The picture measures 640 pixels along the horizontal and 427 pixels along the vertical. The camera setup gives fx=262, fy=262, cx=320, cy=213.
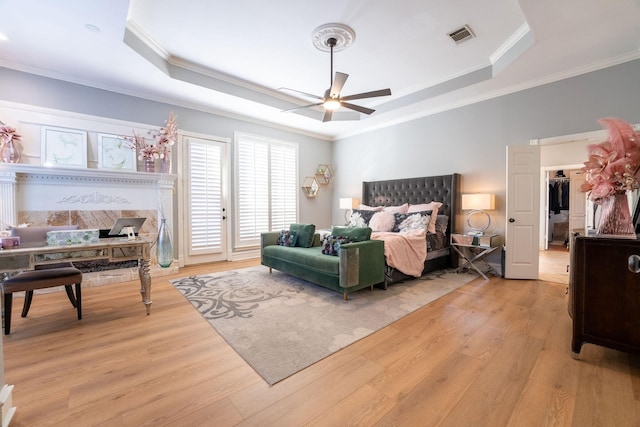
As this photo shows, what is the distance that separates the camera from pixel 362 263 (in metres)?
3.12

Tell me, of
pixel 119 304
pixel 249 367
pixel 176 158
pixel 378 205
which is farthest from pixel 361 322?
pixel 176 158

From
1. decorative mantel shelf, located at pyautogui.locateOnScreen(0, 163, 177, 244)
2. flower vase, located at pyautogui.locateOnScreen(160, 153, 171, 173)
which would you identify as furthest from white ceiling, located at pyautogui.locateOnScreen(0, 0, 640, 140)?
decorative mantel shelf, located at pyautogui.locateOnScreen(0, 163, 177, 244)

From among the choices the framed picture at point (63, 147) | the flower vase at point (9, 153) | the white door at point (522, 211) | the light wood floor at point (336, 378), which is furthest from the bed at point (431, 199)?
the flower vase at point (9, 153)

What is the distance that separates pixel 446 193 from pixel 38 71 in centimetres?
634

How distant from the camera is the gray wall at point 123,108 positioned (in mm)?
3457

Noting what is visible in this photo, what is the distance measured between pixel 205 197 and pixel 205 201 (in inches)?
3.0

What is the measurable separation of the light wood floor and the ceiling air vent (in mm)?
3159

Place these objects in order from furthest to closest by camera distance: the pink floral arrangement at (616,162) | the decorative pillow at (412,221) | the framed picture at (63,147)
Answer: the decorative pillow at (412,221) < the framed picture at (63,147) < the pink floral arrangement at (616,162)

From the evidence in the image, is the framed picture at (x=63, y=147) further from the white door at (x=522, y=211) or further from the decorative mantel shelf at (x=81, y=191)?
the white door at (x=522, y=211)

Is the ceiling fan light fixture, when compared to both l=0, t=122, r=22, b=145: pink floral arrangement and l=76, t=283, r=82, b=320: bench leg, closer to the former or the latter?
l=76, t=283, r=82, b=320: bench leg

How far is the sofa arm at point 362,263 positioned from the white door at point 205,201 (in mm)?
3077

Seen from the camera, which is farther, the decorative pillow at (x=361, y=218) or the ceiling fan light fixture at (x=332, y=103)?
the decorative pillow at (x=361, y=218)

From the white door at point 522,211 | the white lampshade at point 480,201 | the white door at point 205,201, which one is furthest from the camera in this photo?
the white door at point 205,201

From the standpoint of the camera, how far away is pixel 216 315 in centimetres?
268
